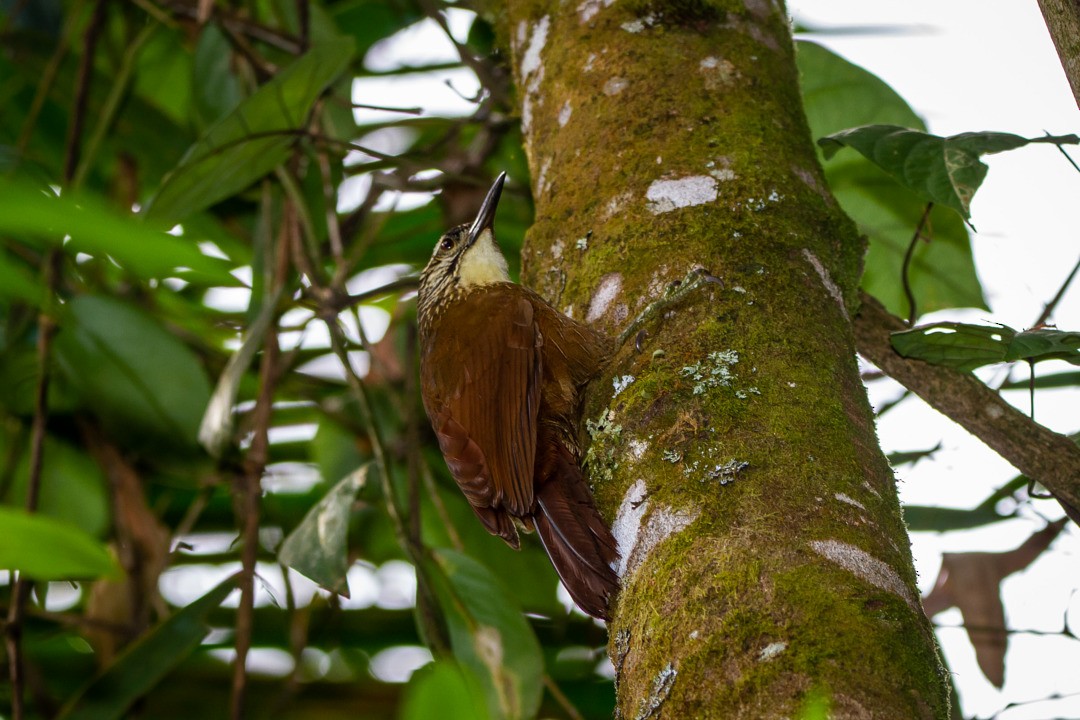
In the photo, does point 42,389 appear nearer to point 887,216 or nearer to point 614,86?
point 614,86

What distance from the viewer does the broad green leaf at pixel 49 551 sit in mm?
440

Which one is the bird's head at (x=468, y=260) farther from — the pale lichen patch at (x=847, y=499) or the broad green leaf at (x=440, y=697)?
the broad green leaf at (x=440, y=697)

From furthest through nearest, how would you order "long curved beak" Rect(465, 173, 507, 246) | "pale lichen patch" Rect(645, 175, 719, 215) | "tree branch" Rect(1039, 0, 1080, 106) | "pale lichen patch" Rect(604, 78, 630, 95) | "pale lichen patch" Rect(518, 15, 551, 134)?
"long curved beak" Rect(465, 173, 507, 246) → "pale lichen patch" Rect(518, 15, 551, 134) → "pale lichen patch" Rect(604, 78, 630, 95) → "pale lichen patch" Rect(645, 175, 719, 215) → "tree branch" Rect(1039, 0, 1080, 106)

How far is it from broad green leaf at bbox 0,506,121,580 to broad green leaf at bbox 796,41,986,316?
6.73 ft

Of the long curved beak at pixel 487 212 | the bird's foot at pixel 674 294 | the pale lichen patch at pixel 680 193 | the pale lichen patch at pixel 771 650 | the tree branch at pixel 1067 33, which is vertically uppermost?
the long curved beak at pixel 487 212

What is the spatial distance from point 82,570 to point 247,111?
183cm

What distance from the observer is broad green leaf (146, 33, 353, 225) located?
2080 mm

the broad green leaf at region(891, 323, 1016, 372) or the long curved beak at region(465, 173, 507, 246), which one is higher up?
the long curved beak at region(465, 173, 507, 246)

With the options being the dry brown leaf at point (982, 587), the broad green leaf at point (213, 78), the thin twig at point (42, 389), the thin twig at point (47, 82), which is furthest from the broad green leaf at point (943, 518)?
the thin twig at point (47, 82)

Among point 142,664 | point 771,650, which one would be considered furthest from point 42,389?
point 771,650

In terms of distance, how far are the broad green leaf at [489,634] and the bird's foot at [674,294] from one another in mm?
759

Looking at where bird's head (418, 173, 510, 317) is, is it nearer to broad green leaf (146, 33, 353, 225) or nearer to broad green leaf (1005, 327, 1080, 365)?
broad green leaf (146, 33, 353, 225)

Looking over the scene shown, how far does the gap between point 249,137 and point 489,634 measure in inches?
46.2

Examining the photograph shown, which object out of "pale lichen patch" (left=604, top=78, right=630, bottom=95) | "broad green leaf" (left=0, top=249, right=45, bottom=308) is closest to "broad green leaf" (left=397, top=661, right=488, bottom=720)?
"broad green leaf" (left=0, top=249, right=45, bottom=308)
